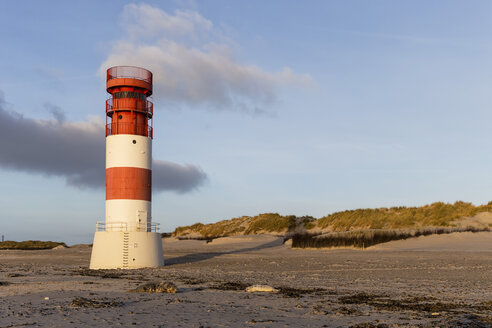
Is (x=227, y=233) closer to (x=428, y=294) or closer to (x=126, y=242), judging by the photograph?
(x=126, y=242)

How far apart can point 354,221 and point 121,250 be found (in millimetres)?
27454

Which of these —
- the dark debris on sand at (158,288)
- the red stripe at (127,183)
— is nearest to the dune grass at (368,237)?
the red stripe at (127,183)

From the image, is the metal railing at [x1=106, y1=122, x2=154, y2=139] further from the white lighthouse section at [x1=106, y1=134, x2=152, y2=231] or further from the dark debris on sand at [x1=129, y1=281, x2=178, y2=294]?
the dark debris on sand at [x1=129, y1=281, x2=178, y2=294]

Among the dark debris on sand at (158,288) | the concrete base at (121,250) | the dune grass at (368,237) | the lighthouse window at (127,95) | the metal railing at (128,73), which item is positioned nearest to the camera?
the dark debris on sand at (158,288)

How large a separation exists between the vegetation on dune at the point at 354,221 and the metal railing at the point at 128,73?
2365 centimetres

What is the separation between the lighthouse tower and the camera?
2222 centimetres

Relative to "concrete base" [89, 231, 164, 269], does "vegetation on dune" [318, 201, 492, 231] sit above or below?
above

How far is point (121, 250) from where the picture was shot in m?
22.2

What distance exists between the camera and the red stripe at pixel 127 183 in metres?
22.3

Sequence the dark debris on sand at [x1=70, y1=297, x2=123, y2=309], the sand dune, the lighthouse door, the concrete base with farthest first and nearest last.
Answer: the sand dune < the lighthouse door < the concrete base < the dark debris on sand at [x1=70, y1=297, x2=123, y2=309]

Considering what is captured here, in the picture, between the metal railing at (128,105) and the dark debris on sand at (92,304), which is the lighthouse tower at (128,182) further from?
the dark debris on sand at (92,304)

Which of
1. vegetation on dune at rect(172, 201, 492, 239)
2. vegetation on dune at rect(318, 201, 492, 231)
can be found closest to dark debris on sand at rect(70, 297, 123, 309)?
vegetation on dune at rect(172, 201, 492, 239)

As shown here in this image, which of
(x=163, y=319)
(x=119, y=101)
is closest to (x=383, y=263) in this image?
(x=119, y=101)

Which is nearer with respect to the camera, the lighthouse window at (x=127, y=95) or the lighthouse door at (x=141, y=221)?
the lighthouse door at (x=141, y=221)
